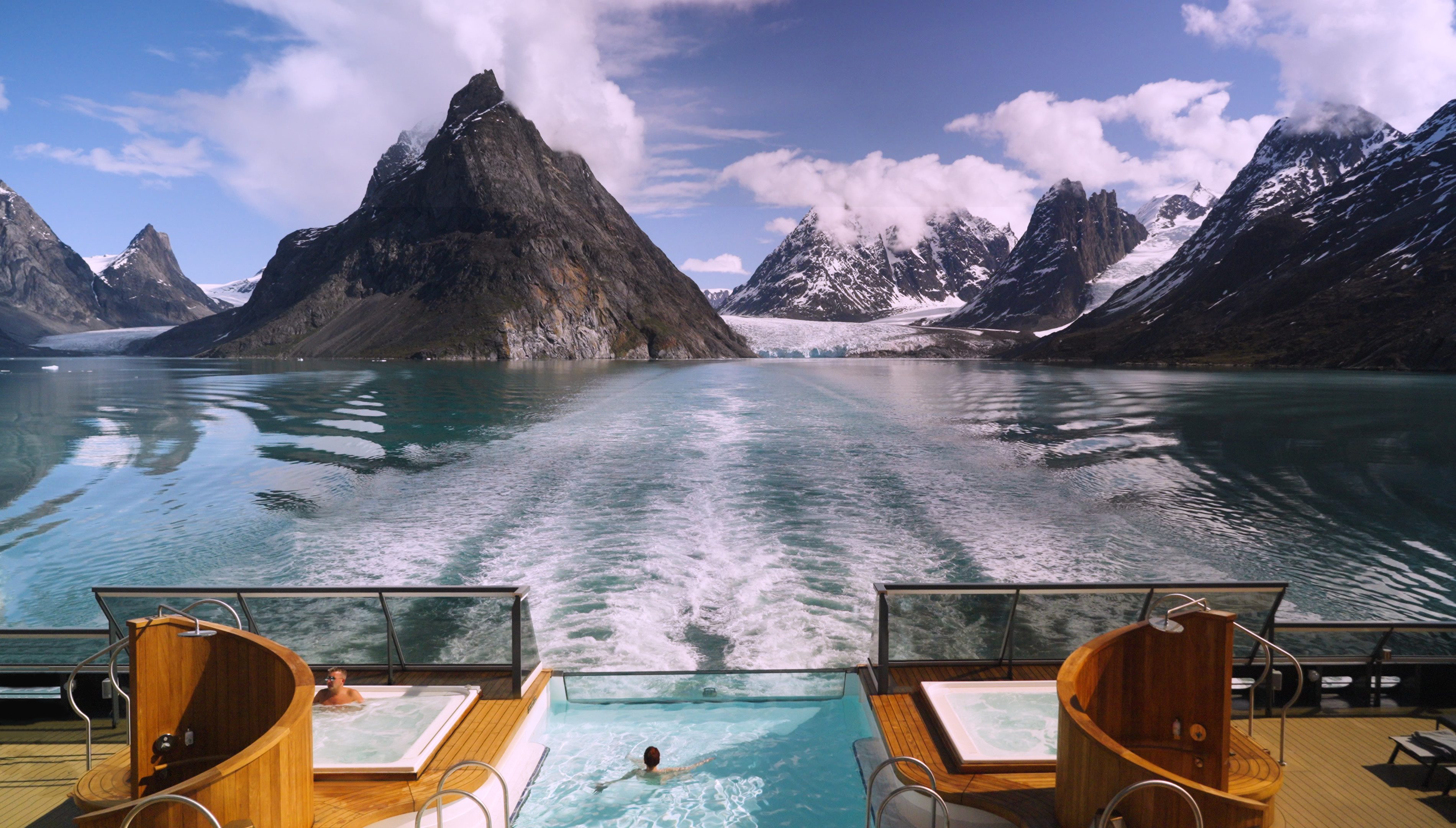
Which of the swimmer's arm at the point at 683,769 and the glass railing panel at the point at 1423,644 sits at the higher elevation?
the glass railing panel at the point at 1423,644

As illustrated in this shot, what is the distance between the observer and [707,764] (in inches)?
303

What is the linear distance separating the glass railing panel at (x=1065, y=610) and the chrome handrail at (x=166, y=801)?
6340 mm

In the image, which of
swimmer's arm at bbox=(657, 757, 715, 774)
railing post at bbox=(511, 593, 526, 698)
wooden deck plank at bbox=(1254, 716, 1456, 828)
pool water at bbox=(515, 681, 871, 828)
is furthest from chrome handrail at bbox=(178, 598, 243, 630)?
wooden deck plank at bbox=(1254, 716, 1456, 828)

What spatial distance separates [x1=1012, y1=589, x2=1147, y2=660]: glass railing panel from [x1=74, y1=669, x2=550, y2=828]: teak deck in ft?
16.9

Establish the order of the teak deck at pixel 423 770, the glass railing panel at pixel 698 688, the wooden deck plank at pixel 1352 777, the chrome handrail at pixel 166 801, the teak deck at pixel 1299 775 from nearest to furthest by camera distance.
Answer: the chrome handrail at pixel 166 801 → the teak deck at pixel 423 770 → the teak deck at pixel 1299 775 → the wooden deck plank at pixel 1352 777 → the glass railing panel at pixel 698 688

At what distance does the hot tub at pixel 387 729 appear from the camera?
634 centimetres

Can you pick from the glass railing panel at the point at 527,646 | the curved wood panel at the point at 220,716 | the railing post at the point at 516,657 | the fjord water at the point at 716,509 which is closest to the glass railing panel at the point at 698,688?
the glass railing panel at the point at 527,646

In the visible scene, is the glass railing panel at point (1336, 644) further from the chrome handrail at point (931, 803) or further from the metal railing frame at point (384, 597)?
the metal railing frame at point (384, 597)

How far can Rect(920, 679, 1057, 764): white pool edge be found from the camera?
21.2 feet

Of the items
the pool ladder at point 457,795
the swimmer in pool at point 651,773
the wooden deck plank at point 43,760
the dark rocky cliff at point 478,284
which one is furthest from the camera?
the dark rocky cliff at point 478,284

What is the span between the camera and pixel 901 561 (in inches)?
585

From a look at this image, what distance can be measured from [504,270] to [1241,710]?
170m

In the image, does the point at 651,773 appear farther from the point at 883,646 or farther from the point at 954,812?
the point at 954,812

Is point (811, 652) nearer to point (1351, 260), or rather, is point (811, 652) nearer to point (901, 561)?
point (901, 561)
